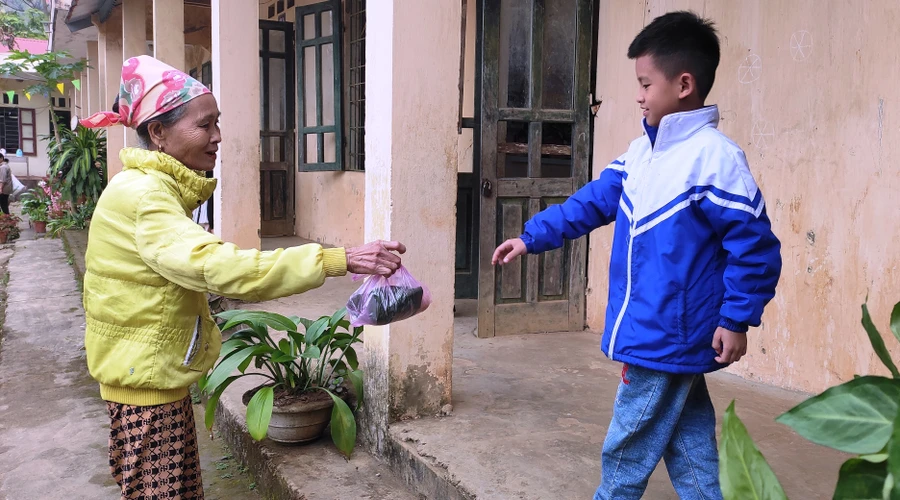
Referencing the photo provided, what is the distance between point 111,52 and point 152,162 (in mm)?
11917

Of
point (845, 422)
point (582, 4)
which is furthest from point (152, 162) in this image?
point (582, 4)

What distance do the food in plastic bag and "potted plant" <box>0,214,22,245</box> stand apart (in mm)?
11936

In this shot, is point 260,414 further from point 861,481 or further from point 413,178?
point 861,481

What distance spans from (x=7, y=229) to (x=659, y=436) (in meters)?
13.0

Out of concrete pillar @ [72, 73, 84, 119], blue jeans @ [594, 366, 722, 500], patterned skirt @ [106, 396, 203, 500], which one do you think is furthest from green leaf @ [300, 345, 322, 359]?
concrete pillar @ [72, 73, 84, 119]

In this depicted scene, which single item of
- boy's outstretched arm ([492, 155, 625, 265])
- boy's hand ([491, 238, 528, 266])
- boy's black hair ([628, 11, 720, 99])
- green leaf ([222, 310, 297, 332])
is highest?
boy's black hair ([628, 11, 720, 99])

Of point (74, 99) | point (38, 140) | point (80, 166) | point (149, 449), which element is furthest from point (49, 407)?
point (38, 140)

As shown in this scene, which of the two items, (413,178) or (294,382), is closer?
(413,178)

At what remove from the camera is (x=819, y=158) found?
3480 millimetres

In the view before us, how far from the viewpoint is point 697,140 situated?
1.96 m

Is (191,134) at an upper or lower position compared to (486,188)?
upper

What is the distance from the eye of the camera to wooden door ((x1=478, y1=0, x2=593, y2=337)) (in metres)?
4.59

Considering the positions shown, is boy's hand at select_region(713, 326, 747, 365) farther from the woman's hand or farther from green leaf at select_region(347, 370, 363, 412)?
green leaf at select_region(347, 370, 363, 412)

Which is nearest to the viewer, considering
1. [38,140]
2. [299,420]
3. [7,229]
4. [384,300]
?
[384,300]
